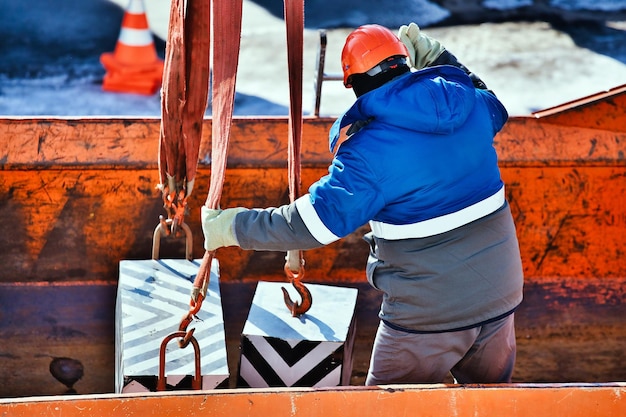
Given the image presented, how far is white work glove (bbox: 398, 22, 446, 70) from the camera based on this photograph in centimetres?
287

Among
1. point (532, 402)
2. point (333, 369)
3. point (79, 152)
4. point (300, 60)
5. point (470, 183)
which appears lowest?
point (333, 369)

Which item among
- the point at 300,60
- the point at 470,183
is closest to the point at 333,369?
the point at 470,183

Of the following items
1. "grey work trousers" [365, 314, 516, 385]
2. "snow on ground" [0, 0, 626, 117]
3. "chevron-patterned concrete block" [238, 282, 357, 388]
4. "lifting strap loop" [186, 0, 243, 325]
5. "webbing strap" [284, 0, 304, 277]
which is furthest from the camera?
"snow on ground" [0, 0, 626, 117]

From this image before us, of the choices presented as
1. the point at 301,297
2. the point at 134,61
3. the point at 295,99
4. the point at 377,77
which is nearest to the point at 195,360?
the point at 301,297

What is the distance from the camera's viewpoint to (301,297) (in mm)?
2910

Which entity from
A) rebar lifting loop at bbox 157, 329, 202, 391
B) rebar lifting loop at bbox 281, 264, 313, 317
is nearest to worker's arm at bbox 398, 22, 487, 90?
rebar lifting loop at bbox 281, 264, 313, 317

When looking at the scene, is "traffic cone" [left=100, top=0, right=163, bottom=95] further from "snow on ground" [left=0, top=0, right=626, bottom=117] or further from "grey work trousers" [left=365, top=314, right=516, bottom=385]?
"grey work trousers" [left=365, top=314, right=516, bottom=385]

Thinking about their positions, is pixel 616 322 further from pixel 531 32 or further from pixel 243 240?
pixel 531 32

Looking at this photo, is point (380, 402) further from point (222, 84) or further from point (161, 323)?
point (222, 84)

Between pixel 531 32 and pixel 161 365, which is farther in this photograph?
pixel 531 32

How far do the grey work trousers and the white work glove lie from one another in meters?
0.91

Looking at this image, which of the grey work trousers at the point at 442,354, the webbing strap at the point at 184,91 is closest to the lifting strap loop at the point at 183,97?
the webbing strap at the point at 184,91

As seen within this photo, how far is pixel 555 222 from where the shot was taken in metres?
3.62

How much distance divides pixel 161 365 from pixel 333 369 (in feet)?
2.03
